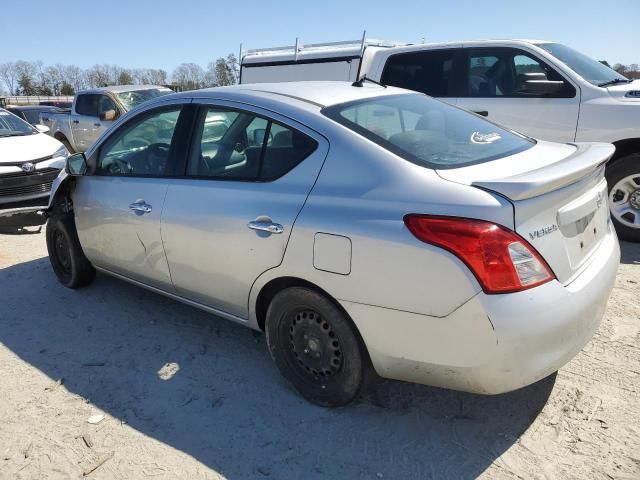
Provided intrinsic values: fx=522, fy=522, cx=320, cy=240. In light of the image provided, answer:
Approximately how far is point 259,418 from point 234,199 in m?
1.18

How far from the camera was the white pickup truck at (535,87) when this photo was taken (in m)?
5.19

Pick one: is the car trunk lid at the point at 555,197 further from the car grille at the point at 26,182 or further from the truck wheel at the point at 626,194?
the car grille at the point at 26,182

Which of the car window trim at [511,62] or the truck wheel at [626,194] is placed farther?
the car window trim at [511,62]

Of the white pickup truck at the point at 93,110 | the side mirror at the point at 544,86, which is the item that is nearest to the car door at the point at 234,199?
the side mirror at the point at 544,86

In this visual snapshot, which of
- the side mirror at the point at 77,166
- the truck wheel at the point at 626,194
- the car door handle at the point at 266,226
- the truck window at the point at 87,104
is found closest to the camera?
the car door handle at the point at 266,226

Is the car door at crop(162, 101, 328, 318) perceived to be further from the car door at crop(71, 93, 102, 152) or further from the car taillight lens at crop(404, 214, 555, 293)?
the car door at crop(71, 93, 102, 152)

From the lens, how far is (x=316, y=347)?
8.89 ft

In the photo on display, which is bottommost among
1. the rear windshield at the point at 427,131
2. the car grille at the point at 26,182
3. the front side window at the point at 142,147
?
the car grille at the point at 26,182

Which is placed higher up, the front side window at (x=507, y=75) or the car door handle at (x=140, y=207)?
the front side window at (x=507, y=75)

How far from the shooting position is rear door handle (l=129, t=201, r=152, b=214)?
3.39 m

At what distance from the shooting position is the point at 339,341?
2561mm

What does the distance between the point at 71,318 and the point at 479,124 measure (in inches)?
128

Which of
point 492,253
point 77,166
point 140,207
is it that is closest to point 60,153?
point 77,166

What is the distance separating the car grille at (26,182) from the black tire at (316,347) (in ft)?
17.3
